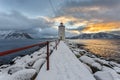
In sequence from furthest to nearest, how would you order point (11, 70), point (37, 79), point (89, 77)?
point (11, 70)
point (89, 77)
point (37, 79)

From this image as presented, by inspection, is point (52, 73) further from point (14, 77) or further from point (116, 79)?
point (116, 79)

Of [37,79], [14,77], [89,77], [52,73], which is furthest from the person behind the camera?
[52,73]

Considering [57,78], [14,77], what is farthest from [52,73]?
[14,77]

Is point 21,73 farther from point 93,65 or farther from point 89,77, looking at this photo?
point 93,65

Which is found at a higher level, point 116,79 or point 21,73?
point 21,73

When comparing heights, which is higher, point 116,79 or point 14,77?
point 14,77

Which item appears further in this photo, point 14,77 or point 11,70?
point 11,70

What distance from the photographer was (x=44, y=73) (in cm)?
543

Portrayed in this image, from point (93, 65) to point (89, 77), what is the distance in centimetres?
225

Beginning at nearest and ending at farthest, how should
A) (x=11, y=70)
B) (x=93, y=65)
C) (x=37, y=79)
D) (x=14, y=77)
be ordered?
1. (x=14, y=77)
2. (x=37, y=79)
3. (x=11, y=70)
4. (x=93, y=65)

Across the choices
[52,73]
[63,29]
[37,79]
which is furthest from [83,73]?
[63,29]

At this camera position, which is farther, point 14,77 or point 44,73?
point 44,73

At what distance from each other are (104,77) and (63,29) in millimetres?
39449

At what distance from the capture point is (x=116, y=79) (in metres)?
5.58
